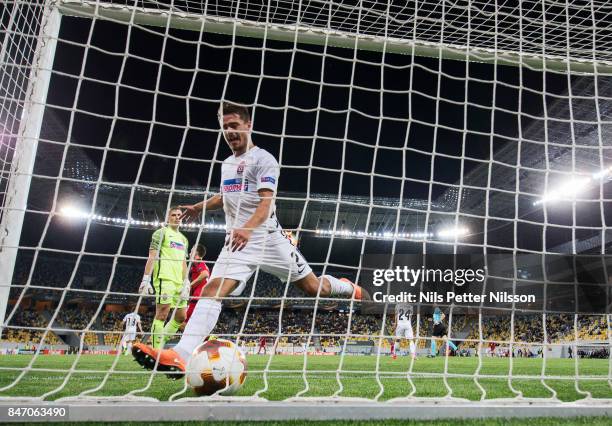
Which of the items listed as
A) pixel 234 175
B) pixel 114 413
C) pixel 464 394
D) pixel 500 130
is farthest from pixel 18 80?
pixel 500 130

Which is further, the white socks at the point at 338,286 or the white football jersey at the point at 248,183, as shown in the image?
the white socks at the point at 338,286

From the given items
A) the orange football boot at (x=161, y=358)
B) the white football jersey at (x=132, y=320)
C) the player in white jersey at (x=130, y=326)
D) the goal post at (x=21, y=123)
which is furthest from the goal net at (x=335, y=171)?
the white football jersey at (x=132, y=320)

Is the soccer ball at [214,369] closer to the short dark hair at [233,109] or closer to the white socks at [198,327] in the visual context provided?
the white socks at [198,327]

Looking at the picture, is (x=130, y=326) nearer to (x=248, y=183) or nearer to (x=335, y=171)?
(x=248, y=183)

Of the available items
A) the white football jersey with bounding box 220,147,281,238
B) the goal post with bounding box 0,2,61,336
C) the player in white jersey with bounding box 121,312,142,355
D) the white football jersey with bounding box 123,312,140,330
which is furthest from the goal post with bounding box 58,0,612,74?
the white football jersey with bounding box 123,312,140,330

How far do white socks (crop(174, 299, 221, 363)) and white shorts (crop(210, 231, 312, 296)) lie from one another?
0.23 meters

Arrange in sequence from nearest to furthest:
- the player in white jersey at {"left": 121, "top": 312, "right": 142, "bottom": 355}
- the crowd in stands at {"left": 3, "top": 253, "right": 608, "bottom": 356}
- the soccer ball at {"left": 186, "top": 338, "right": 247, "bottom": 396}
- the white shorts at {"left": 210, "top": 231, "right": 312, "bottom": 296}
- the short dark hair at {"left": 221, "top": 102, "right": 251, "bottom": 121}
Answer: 1. the soccer ball at {"left": 186, "top": 338, "right": 247, "bottom": 396}
2. the white shorts at {"left": 210, "top": 231, "right": 312, "bottom": 296}
3. the short dark hair at {"left": 221, "top": 102, "right": 251, "bottom": 121}
4. the player in white jersey at {"left": 121, "top": 312, "right": 142, "bottom": 355}
5. the crowd in stands at {"left": 3, "top": 253, "right": 608, "bottom": 356}

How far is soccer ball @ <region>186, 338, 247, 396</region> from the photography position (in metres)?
2.82

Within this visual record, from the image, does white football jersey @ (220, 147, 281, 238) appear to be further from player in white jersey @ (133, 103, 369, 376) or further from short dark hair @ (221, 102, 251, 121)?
short dark hair @ (221, 102, 251, 121)

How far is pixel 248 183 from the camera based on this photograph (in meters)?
3.65

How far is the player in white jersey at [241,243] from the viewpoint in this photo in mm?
3088

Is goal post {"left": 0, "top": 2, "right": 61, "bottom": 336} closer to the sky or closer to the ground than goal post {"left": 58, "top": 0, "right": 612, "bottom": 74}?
closer to the ground

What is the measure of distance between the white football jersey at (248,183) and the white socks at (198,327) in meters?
0.63

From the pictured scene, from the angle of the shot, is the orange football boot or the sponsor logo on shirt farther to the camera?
the sponsor logo on shirt
